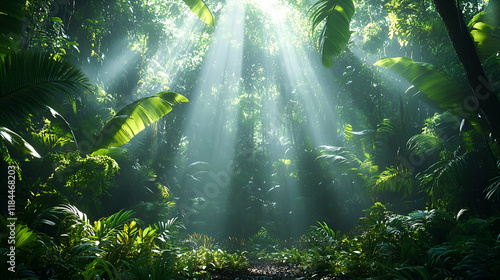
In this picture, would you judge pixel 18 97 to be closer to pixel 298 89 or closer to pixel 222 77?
pixel 298 89

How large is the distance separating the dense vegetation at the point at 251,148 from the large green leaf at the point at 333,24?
22mm

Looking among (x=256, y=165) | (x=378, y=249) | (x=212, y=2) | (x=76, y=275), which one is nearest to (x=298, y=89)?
(x=256, y=165)

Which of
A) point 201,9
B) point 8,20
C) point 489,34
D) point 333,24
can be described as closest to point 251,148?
point 489,34

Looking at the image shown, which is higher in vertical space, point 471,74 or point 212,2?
point 212,2

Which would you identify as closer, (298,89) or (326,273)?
(326,273)

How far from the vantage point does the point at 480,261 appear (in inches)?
114

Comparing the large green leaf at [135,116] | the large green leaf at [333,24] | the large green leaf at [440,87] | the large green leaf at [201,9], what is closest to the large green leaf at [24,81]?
the large green leaf at [201,9]

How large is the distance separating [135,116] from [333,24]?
4.54 m

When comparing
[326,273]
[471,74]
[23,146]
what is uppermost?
[471,74]

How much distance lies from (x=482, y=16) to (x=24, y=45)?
30.1 ft

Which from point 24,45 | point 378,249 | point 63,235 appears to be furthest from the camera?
point 24,45

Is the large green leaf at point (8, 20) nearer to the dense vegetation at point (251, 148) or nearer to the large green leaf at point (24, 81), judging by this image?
the dense vegetation at point (251, 148)

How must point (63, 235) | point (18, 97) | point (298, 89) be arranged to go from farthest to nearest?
point (298, 89) → point (63, 235) → point (18, 97)

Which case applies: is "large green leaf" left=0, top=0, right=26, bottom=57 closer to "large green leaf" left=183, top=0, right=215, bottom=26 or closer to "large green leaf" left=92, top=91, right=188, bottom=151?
"large green leaf" left=183, top=0, right=215, bottom=26
